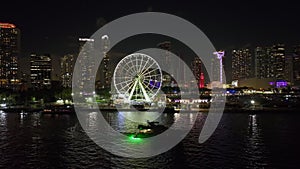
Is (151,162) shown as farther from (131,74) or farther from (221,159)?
(131,74)

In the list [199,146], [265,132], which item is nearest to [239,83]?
[265,132]

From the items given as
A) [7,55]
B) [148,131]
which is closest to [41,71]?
[7,55]

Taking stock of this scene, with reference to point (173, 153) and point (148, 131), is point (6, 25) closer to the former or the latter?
point (148, 131)

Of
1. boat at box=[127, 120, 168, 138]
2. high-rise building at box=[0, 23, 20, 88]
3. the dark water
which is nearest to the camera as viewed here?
the dark water

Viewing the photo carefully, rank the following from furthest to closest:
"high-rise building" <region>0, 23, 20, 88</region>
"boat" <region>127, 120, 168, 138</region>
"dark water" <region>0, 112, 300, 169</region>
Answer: "high-rise building" <region>0, 23, 20, 88</region> → "boat" <region>127, 120, 168, 138</region> → "dark water" <region>0, 112, 300, 169</region>

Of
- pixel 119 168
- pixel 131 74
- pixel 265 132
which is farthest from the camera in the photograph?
pixel 131 74

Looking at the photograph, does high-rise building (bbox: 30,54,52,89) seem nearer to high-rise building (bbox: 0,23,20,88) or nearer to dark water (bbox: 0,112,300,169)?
high-rise building (bbox: 0,23,20,88)

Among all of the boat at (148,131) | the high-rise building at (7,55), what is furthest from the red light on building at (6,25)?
the boat at (148,131)

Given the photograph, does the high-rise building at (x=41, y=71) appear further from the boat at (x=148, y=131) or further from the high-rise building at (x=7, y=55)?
the boat at (x=148, y=131)

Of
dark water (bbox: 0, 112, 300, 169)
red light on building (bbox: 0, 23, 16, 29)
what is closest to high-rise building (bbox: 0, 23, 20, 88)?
red light on building (bbox: 0, 23, 16, 29)

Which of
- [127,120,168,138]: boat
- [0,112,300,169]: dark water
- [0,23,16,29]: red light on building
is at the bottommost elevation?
[0,112,300,169]: dark water
